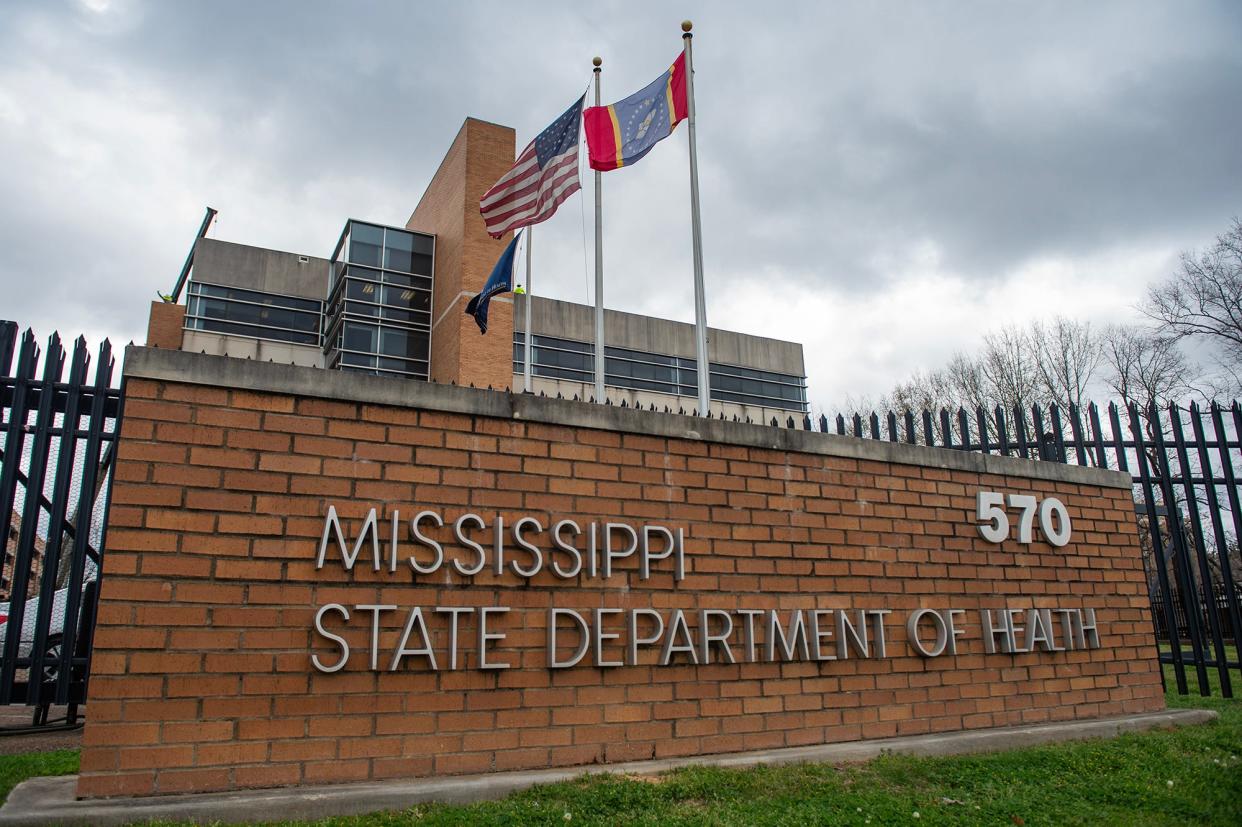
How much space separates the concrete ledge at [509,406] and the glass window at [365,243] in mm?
25885

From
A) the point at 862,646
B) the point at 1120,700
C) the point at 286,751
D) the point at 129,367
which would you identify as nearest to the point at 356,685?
the point at 286,751

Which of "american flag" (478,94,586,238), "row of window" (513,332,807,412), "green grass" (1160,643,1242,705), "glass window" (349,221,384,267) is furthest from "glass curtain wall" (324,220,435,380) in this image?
"green grass" (1160,643,1242,705)

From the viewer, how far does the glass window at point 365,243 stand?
1144 inches

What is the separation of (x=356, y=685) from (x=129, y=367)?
181 cm

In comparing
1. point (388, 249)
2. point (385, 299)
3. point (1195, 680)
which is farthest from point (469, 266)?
point (1195, 680)

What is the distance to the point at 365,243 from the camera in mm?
29438

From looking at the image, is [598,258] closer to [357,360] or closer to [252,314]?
[357,360]

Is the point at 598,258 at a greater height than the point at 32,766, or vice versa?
the point at 598,258

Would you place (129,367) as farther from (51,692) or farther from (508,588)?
(51,692)

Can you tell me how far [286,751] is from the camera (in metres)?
3.88

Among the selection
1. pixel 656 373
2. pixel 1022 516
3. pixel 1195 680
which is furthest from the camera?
pixel 656 373

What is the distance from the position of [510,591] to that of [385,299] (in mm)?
26446

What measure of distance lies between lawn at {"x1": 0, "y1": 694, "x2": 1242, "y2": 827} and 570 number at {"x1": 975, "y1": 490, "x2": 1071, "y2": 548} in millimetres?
1607

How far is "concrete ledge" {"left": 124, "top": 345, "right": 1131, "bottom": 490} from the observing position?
4.09 m
